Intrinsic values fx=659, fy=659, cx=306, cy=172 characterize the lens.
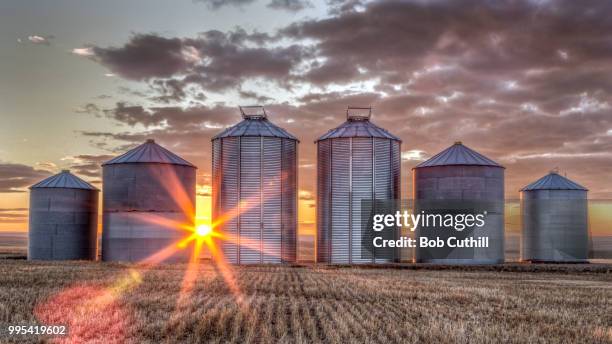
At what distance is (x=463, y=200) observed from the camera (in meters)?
50.4

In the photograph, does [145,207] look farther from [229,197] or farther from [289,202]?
[289,202]

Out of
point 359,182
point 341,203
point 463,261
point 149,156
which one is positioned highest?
point 149,156

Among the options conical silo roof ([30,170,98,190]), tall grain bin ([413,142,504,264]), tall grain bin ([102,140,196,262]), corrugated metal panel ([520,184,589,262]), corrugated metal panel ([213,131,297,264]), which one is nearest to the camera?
tall grain bin ([102,140,196,262])

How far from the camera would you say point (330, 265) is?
1875 inches

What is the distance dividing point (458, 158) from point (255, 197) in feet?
53.2

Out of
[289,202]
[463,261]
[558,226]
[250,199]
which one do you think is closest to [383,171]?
[289,202]

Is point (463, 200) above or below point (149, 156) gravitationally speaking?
below

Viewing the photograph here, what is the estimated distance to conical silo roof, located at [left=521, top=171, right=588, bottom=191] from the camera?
198ft

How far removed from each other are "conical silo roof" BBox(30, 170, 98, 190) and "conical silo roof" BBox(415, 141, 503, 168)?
1083 inches

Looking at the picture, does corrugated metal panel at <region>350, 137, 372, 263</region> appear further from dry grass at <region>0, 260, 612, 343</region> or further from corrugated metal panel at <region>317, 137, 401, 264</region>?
dry grass at <region>0, 260, 612, 343</region>

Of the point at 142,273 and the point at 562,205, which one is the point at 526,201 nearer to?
the point at 562,205

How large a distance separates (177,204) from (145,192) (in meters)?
2.54

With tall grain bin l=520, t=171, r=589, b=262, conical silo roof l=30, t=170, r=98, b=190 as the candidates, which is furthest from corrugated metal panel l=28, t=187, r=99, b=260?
tall grain bin l=520, t=171, r=589, b=262

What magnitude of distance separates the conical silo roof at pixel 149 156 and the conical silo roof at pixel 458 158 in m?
19.4
